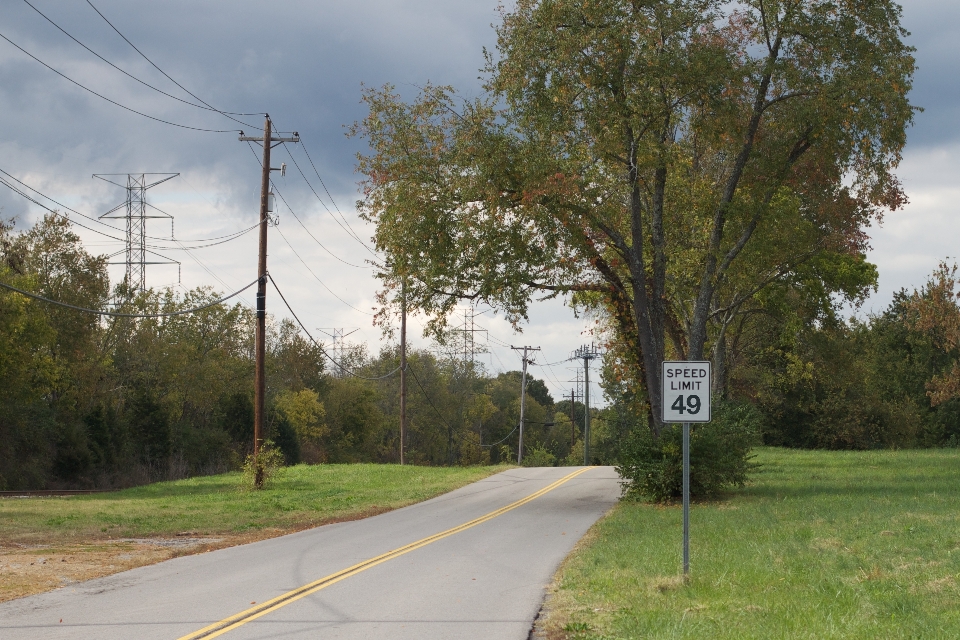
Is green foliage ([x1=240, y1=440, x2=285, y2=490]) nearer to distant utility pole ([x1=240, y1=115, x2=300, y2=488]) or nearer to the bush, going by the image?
distant utility pole ([x1=240, y1=115, x2=300, y2=488])

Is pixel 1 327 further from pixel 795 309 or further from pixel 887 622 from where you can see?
pixel 887 622

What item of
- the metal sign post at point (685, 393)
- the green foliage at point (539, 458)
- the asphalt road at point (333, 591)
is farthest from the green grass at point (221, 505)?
the green foliage at point (539, 458)

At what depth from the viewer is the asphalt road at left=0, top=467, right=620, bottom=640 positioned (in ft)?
28.6

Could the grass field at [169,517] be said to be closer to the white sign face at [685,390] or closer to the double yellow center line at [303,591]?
the double yellow center line at [303,591]

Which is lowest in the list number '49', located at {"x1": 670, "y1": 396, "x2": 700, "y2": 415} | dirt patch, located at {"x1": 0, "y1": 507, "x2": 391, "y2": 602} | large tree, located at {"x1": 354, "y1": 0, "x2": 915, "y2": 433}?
dirt patch, located at {"x1": 0, "y1": 507, "x2": 391, "y2": 602}

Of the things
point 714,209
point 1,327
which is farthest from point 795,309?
point 1,327

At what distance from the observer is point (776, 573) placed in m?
10.6

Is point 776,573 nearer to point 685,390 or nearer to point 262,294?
point 685,390

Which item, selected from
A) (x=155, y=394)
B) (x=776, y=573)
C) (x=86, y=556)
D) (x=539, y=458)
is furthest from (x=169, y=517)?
(x=539, y=458)

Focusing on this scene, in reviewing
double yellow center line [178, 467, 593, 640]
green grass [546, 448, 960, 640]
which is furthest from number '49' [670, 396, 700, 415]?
double yellow center line [178, 467, 593, 640]

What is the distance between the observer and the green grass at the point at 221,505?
19.4m

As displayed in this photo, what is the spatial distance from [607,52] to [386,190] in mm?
6542

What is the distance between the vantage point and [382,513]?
23438 mm

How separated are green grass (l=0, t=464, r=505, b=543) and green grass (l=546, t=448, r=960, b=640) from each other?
8.33 metres
